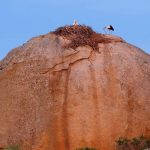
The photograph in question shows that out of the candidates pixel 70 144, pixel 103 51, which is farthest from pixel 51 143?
pixel 103 51

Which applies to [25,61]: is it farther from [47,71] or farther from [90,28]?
[90,28]

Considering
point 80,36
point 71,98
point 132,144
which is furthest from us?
point 80,36

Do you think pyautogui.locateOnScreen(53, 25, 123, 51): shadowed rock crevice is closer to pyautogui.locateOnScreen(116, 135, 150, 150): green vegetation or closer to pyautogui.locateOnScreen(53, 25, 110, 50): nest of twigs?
pyautogui.locateOnScreen(53, 25, 110, 50): nest of twigs

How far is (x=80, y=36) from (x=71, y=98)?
92.6 inches

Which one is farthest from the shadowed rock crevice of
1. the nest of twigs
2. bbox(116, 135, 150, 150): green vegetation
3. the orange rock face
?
bbox(116, 135, 150, 150): green vegetation

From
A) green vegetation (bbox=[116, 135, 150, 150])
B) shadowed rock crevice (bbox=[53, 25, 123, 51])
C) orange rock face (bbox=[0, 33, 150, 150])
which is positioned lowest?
green vegetation (bbox=[116, 135, 150, 150])

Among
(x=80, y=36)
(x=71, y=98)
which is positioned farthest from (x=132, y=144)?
(x=80, y=36)

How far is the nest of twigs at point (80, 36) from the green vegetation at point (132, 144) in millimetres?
3204

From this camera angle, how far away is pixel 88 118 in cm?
2117

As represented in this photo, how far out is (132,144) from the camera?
2078 cm

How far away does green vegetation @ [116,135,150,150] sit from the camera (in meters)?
20.6

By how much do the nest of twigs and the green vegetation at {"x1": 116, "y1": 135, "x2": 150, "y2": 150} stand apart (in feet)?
10.5

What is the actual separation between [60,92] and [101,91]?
4.12 ft

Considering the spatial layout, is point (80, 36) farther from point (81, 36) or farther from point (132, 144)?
point (132, 144)
